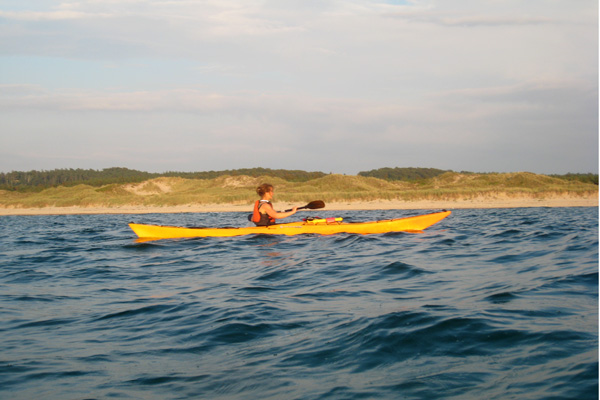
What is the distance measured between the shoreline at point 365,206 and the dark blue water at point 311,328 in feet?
61.2

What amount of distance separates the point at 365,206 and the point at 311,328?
80.2 feet

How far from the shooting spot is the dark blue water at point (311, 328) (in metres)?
3.50

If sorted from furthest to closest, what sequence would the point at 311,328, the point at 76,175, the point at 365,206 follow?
the point at 76,175, the point at 365,206, the point at 311,328

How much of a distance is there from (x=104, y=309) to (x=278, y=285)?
6.92 feet

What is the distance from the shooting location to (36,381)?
3811mm

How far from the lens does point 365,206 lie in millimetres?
28938

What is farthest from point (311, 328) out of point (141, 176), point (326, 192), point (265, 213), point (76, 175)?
point (76, 175)

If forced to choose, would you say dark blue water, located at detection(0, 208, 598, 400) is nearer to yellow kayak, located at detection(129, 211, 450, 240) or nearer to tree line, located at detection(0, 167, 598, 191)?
yellow kayak, located at detection(129, 211, 450, 240)

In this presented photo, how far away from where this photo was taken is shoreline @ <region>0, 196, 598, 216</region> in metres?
27.4

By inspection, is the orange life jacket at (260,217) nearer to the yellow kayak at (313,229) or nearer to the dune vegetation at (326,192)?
the yellow kayak at (313,229)

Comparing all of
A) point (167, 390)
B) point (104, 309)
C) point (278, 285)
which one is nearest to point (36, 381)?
point (167, 390)

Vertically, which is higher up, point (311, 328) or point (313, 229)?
point (313, 229)

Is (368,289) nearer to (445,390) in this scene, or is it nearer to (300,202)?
(445,390)

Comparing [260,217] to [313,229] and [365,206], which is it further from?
[365,206]
